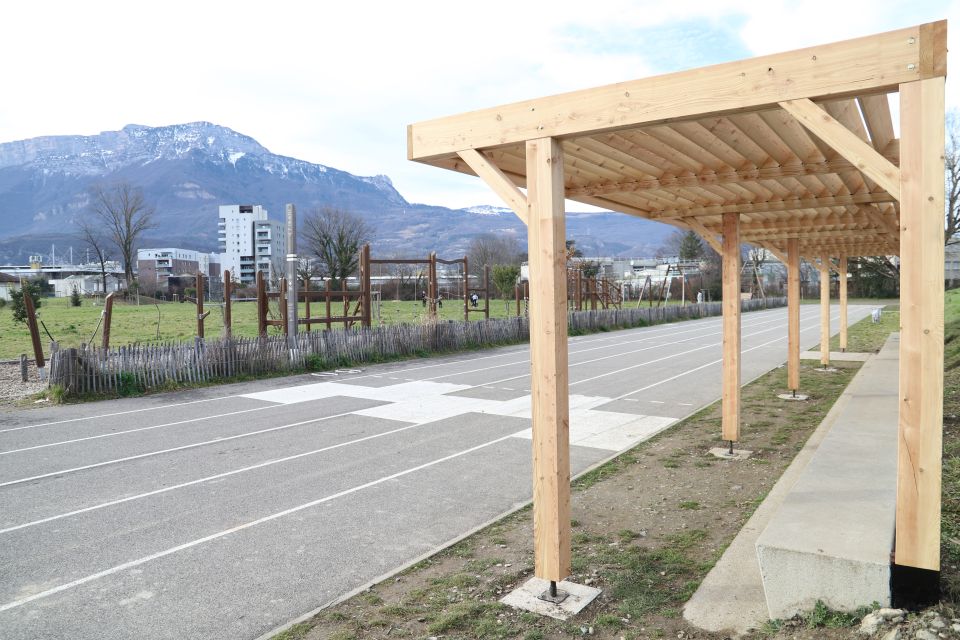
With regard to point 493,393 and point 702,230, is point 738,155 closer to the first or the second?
point 702,230

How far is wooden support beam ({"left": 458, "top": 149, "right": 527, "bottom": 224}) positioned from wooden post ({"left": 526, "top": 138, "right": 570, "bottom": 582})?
13cm

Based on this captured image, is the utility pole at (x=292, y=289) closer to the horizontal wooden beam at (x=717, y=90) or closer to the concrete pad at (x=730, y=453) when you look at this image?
the concrete pad at (x=730, y=453)

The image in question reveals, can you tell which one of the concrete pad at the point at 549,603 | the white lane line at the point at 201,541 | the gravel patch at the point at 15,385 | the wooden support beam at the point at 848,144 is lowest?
the white lane line at the point at 201,541

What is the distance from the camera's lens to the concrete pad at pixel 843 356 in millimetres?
16489

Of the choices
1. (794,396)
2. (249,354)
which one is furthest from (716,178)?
(249,354)

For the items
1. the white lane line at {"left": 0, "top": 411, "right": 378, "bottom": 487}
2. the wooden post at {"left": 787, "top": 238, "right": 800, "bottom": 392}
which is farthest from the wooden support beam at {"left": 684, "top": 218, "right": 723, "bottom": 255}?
the white lane line at {"left": 0, "top": 411, "right": 378, "bottom": 487}

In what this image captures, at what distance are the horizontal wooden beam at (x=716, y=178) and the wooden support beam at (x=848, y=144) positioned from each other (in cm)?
239

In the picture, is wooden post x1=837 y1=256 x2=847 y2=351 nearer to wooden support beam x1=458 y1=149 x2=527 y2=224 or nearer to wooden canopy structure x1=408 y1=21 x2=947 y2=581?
wooden canopy structure x1=408 y1=21 x2=947 y2=581

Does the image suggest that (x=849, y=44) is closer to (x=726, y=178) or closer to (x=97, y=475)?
(x=726, y=178)

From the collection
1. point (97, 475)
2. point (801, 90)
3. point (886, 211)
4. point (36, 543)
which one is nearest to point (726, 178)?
point (801, 90)

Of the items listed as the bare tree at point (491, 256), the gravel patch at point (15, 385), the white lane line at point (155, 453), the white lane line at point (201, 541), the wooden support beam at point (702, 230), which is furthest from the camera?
the bare tree at point (491, 256)

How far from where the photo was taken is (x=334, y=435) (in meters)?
9.20

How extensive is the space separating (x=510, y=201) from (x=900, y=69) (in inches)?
86.1

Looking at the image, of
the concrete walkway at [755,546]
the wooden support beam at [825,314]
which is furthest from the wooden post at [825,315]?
the concrete walkway at [755,546]
